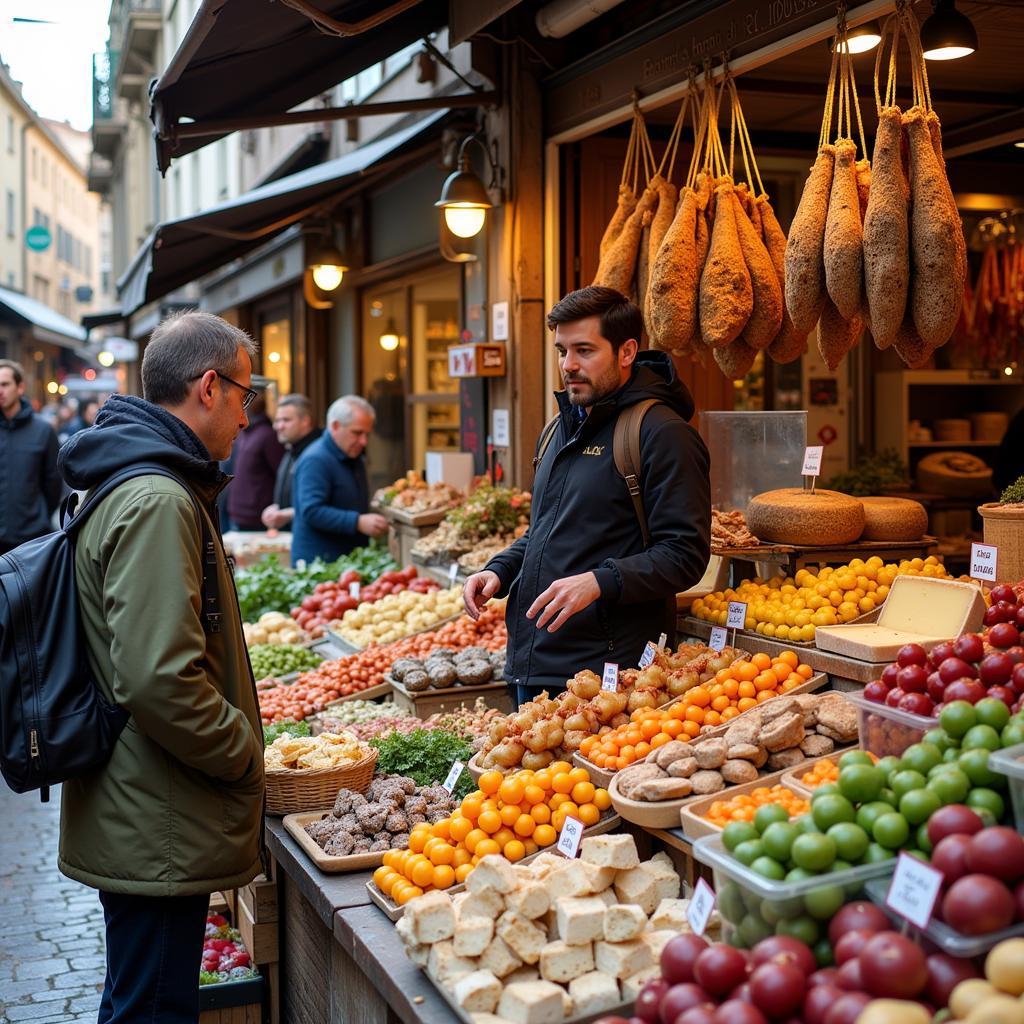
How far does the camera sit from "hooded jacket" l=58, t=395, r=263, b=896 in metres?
2.73

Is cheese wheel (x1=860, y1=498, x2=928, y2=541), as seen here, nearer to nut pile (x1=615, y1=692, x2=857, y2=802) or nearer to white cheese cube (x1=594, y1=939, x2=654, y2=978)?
nut pile (x1=615, y1=692, x2=857, y2=802)

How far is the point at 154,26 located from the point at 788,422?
2306 centimetres

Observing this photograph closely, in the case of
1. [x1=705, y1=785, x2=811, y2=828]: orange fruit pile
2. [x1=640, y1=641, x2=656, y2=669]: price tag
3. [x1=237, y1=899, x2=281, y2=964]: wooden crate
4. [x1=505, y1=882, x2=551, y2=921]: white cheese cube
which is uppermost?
[x1=640, y1=641, x2=656, y2=669]: price tag

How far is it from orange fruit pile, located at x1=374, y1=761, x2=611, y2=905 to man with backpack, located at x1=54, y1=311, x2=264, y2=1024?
421 mm

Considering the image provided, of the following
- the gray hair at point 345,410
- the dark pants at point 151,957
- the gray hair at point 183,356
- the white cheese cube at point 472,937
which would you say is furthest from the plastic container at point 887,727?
the gray hair at point 345,410

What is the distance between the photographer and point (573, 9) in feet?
19.5

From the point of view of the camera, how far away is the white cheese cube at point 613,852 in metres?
2.96

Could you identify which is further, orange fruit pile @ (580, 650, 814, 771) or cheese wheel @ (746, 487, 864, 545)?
cheese wheel @ (746, 487, 864, 545)

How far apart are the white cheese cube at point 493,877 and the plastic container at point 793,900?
2.02 ft

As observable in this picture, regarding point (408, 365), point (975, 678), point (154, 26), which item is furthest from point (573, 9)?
point (154, 26)

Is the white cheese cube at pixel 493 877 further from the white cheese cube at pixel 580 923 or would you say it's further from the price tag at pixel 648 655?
the price tag at pixel 648 655

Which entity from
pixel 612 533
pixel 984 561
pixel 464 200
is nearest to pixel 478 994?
pixel 612 533

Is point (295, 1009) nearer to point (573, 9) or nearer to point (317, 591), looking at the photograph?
point (317, 591)

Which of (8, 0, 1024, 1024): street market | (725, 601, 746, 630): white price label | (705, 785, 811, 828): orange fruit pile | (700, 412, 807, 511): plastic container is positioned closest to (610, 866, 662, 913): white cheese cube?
(8, 0, 1024, 1024): street market
